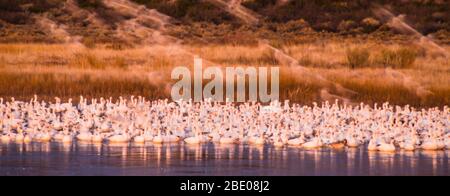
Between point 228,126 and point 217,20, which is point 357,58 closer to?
point 228,126

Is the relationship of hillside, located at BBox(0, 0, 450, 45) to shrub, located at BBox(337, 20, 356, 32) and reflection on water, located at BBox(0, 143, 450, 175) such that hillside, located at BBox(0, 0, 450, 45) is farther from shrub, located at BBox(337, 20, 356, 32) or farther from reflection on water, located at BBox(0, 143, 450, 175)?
reflection on water, located at BBox(0, 143, 450, 175)

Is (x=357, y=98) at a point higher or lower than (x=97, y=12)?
lower

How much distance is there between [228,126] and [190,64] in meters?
12.2

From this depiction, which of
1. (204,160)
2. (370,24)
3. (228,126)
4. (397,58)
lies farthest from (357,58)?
(204,160)

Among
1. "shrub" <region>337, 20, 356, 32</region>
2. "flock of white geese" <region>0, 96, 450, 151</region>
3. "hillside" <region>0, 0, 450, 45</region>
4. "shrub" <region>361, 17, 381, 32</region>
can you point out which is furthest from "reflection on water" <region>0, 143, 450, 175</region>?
"shrub" <region>361, 17, 381, 32</region>

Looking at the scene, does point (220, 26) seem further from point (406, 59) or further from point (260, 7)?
point (406, 59)

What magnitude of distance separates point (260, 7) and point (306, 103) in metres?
24.5

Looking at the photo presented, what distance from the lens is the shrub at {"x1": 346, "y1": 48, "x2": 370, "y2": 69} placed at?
31.1 meters

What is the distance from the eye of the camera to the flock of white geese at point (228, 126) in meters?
16.7

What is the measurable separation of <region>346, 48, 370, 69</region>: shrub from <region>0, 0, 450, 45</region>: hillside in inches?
273

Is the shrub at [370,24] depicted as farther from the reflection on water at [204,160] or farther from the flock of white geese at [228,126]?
the reflection on water at [204,160]

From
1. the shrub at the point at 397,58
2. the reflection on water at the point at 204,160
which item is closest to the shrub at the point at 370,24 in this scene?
the shrub at the point at 397,58

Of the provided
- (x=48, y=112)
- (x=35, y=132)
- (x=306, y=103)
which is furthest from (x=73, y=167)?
(x=306, y=103)

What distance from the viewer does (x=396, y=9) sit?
47219 mm
